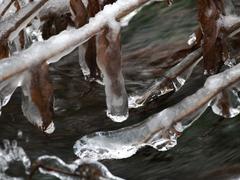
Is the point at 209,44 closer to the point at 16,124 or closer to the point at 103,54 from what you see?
the point at 103,54

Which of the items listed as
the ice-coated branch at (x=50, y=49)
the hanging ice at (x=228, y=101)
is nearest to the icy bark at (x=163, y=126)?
the hanging ice at (x=228, y=101)

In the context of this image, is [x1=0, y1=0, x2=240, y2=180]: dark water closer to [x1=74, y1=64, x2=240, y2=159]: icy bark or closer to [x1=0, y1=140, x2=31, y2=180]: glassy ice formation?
[x1=0, y1=140, x2=31, y2=180]: glassy ice formation

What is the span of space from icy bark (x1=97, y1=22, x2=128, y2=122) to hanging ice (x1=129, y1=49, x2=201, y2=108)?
1.01 feet

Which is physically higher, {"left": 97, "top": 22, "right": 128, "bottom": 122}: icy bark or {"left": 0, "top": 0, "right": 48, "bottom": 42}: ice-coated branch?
{"left": 0, "top": 0, "right": 48, "bottom": 42}: ice-coated branch

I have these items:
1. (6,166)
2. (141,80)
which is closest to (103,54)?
(6,166)

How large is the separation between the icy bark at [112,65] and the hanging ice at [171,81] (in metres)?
0.31

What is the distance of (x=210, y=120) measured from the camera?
2131 mm

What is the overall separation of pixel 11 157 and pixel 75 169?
46 centimetres

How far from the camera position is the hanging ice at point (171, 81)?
191 cm

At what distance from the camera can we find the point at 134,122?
2254mm

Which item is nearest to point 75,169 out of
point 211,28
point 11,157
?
point 11,157

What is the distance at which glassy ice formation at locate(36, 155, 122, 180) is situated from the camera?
1734 mm

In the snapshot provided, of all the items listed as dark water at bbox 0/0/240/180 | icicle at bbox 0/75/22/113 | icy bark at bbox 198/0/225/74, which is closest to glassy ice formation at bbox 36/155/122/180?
dark water at bbox 0/0/240/180

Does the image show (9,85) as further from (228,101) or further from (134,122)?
(134,122)
